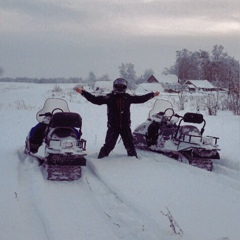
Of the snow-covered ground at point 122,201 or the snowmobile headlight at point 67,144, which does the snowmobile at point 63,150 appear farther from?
the snow-covered ground at point 122,201

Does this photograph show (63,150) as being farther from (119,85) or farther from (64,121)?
(119,85)

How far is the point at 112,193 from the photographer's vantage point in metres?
5.77

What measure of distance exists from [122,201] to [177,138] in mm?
3167

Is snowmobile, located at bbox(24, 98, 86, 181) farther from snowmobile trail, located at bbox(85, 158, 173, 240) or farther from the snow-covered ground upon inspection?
snowmobile trail, located at bbox(85, 158, 173, 240)

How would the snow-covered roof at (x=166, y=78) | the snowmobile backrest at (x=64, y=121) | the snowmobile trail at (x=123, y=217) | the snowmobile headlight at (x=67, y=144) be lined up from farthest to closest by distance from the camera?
the snow-covered roof at (x=166, y=78), the snowmobile backrest at (x=64, y=121), the snowmobile headlight at (x=67, y=144), the snowmobile trail at (x=123, y=217)

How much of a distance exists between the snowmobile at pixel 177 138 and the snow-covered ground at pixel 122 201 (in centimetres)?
30

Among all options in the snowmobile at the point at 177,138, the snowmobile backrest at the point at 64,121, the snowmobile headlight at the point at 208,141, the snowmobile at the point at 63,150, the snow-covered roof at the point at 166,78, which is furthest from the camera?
the snow-covered roof at the point at 166,78

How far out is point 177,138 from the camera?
26.8ft

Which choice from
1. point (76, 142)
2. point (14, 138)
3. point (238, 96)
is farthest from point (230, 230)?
point (238, 96)

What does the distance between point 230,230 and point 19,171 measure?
13.7 ft

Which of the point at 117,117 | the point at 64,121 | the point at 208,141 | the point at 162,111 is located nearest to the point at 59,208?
the point at 64,121

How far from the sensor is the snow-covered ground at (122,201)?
424cm

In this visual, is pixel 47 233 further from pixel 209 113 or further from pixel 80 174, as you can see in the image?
pixel 209 113

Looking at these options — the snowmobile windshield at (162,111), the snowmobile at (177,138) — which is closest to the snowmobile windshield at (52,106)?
the snowmobile at (177,138)
